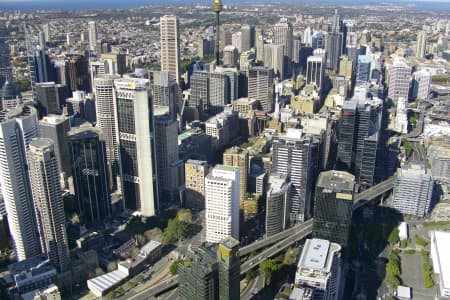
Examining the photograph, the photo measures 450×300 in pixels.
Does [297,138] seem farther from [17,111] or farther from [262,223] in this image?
[17,111]

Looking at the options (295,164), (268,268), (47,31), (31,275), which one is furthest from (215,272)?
(47,31)

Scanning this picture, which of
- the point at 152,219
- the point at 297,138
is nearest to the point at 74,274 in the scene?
the point at 152,219

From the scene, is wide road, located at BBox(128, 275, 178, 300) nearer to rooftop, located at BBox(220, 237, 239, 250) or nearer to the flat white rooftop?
the flat white rooftop

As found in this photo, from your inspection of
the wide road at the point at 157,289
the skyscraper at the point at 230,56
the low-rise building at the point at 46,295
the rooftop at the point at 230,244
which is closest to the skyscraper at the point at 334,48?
the skyscraper at the point at 230,56

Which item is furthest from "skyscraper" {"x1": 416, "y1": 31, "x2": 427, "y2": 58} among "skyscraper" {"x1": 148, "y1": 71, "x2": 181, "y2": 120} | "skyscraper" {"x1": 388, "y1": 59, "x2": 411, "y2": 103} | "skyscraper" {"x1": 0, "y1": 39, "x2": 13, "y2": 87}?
"skyscraper" {"x1": 0, "y1": 39, "x2": 13, "y2": 87}

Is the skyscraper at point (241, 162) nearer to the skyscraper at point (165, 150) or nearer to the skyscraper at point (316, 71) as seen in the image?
the skyscraper at point (165, 150)
